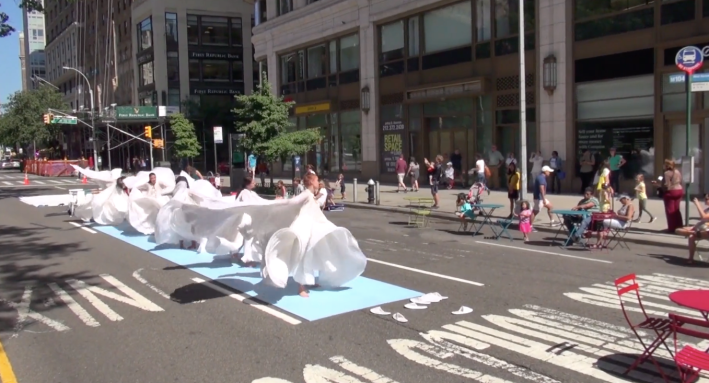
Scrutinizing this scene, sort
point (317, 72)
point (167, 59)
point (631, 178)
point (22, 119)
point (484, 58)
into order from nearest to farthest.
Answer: point (631, 178)
point (484, 58)
point (317, 72)
point (167, 59)
point (22, 119)

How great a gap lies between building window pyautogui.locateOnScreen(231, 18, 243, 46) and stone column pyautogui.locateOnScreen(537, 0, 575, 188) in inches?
1554

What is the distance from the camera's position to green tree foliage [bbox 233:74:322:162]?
86.2 feet

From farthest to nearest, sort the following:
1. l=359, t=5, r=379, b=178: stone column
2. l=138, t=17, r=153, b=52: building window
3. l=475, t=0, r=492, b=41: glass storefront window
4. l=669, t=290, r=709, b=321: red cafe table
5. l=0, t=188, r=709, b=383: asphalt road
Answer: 1. l=138, t=17, r=153, b=52: building window
2. l=359, t=5, r=379, b=178: stone column
3. l=475, t=0, r=492, b=41: glass storefront window
4. l=0, t=188, r=709, b=383: asphalt road
5. l=669, t=290, r=709, b=321: red cafe table

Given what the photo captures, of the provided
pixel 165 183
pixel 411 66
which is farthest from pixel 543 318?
pixel 411 66

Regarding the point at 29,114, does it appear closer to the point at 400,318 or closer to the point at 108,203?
the point at 108,203

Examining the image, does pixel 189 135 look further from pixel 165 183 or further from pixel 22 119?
pixel 22 119

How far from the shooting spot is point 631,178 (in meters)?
20.0

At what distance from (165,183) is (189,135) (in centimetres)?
3013

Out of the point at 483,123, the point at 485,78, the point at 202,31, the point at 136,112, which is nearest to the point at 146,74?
the point at 202,31

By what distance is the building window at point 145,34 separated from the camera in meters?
54.9

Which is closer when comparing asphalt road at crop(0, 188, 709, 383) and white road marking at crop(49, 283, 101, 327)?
Result: asphalt road at crop(0, 188, 709, 383)

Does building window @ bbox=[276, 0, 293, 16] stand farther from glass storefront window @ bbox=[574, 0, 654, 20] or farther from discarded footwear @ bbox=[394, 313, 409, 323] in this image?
discarded footwear @ bbox=[394, 313, 409, 323]

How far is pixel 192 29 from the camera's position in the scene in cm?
5525

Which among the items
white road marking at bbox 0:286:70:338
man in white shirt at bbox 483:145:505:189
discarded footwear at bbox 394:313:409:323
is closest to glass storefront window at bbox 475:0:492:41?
man in white shirt at bbox 483:145:505:189
